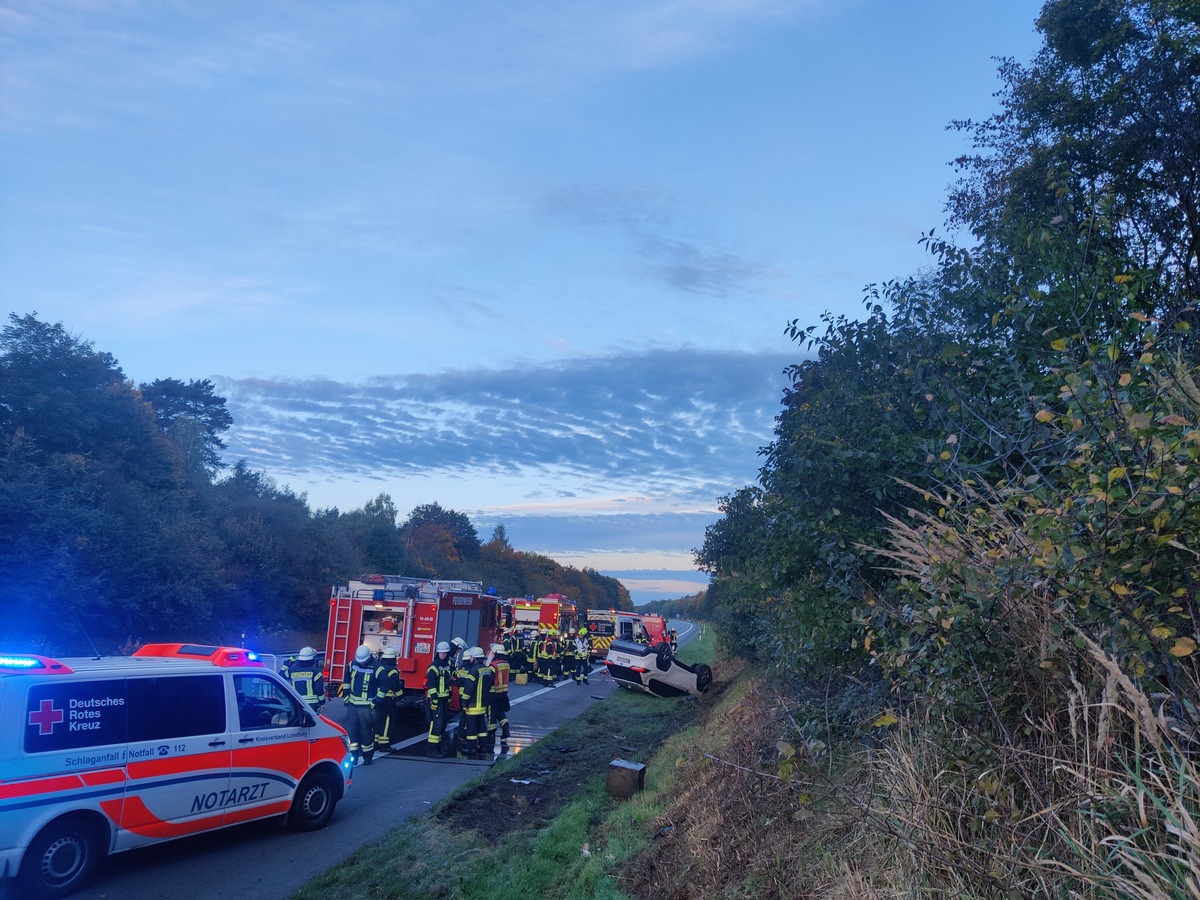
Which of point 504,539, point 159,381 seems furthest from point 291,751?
point 504,539

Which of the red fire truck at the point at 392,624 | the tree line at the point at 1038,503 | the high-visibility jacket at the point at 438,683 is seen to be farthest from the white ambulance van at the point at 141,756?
the red fire truck at the point at 392,624

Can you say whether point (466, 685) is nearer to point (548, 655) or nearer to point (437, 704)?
point (437, 704)

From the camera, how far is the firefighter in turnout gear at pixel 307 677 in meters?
12.1

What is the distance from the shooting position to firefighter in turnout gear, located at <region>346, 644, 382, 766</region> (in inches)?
499

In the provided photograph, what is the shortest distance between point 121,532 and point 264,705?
20.9 m

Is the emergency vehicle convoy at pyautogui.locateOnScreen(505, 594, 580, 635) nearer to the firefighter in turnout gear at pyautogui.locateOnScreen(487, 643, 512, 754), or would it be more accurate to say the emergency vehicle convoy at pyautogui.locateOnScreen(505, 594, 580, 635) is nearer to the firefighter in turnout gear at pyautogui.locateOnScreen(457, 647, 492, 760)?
the firefighter in turnout gear at pyautogui.locateOnScreen(487, 643, 512, 754)

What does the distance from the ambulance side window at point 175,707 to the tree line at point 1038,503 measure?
549 centimetres

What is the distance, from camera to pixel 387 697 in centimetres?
1300

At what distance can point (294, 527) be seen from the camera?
4231 centimetres

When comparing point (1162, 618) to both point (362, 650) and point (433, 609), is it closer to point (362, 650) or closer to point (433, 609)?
point (362, 650)

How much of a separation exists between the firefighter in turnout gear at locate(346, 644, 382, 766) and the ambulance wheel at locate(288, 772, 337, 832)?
11.0 ft

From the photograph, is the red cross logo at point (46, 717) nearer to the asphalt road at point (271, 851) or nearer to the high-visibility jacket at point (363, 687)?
the asphalt road at point (271, 851)

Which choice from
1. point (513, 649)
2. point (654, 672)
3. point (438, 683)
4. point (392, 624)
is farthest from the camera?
point (513, 649)

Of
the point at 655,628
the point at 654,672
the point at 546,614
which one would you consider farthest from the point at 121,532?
the point at 655,628
